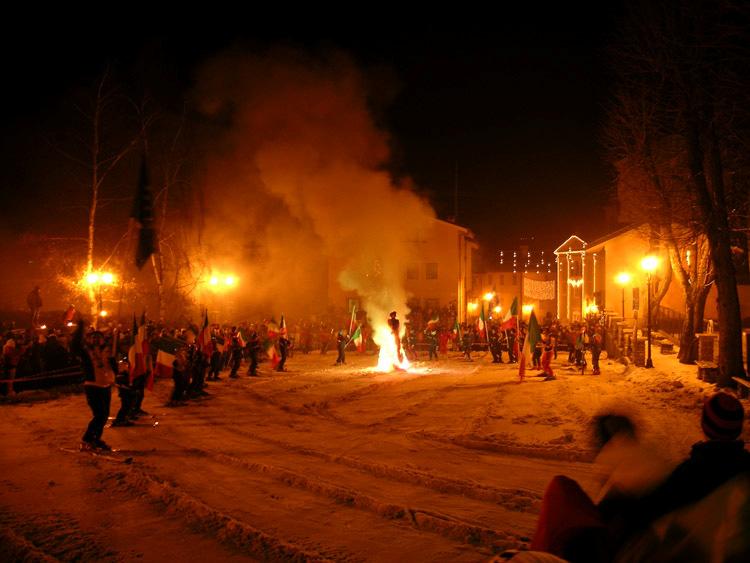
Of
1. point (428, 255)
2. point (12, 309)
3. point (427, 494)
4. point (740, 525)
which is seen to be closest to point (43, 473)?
point (427, 494)

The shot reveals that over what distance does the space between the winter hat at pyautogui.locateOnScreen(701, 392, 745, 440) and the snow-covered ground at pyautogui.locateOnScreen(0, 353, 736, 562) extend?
2.20 feet

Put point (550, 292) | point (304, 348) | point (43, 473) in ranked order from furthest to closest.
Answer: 1. point (550, 292)
2. point (304, 348)
3. point (43, 473)

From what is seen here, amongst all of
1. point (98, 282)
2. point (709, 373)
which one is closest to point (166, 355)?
point (98, 282)

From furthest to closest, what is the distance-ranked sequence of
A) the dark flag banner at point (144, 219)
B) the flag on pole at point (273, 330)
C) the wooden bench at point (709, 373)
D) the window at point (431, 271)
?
the window at point (431, 271) < the flag on pole at point (273, 330) < the dark flag banner at point (144, 219) < the wooden bench at point (709, 373)

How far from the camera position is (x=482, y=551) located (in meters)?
5.48

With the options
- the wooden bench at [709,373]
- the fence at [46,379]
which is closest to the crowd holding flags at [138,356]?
the fence at [46,379]

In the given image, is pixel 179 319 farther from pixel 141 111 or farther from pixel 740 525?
pixel 740 525

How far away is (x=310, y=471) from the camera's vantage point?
27.3ft

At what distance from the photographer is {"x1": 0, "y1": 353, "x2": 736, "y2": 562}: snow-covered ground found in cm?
580

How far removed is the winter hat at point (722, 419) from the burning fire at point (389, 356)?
64.6 ft

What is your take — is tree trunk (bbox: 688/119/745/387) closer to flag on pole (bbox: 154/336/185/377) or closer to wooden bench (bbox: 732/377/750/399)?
wooden bench (bbox: 732/377/750/399)

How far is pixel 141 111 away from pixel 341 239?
10654 millimetres

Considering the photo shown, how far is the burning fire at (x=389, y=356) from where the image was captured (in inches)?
914

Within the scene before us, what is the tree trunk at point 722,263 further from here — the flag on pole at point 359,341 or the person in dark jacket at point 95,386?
the flag on pole at point 359,341
